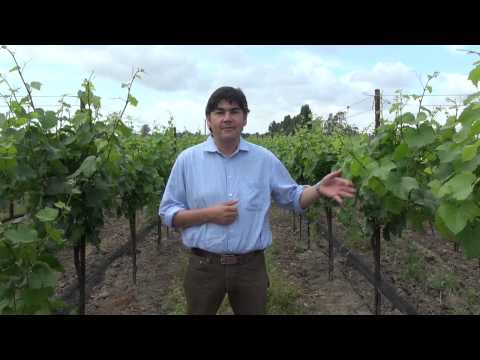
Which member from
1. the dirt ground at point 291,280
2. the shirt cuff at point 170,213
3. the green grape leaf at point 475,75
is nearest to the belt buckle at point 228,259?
the shirt cuff at point 170,213

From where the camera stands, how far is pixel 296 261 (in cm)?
742

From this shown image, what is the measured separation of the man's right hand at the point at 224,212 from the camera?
244cm

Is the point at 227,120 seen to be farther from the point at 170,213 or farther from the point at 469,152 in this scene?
the point at 469,152

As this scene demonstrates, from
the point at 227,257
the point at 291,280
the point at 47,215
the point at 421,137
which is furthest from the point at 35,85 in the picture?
the point at 291,280

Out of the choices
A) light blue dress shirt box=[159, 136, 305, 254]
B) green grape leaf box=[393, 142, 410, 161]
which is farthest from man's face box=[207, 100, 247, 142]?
green grape leaf box=[393, 142, 410, 161]

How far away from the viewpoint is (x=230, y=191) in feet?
8.68

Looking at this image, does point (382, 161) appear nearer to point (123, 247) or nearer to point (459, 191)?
point (459, 191)

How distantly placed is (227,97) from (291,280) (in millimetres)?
4358

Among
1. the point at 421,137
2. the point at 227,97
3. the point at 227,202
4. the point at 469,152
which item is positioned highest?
the point at 227,97

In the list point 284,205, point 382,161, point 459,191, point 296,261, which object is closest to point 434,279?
point 296,261

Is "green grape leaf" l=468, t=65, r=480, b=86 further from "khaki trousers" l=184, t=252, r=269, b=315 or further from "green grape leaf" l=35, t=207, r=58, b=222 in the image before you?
"green grape leaf" l=35, t=207, r=58, b=222

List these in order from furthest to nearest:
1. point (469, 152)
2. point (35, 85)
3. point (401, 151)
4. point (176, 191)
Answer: point (401, 151) → point (35, 85) → point (176, 191) → point (469, 152)

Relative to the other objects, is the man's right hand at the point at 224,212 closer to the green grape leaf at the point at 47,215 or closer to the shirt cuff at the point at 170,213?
the shirt cuff at the point at 170,213

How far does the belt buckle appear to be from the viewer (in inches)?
102
